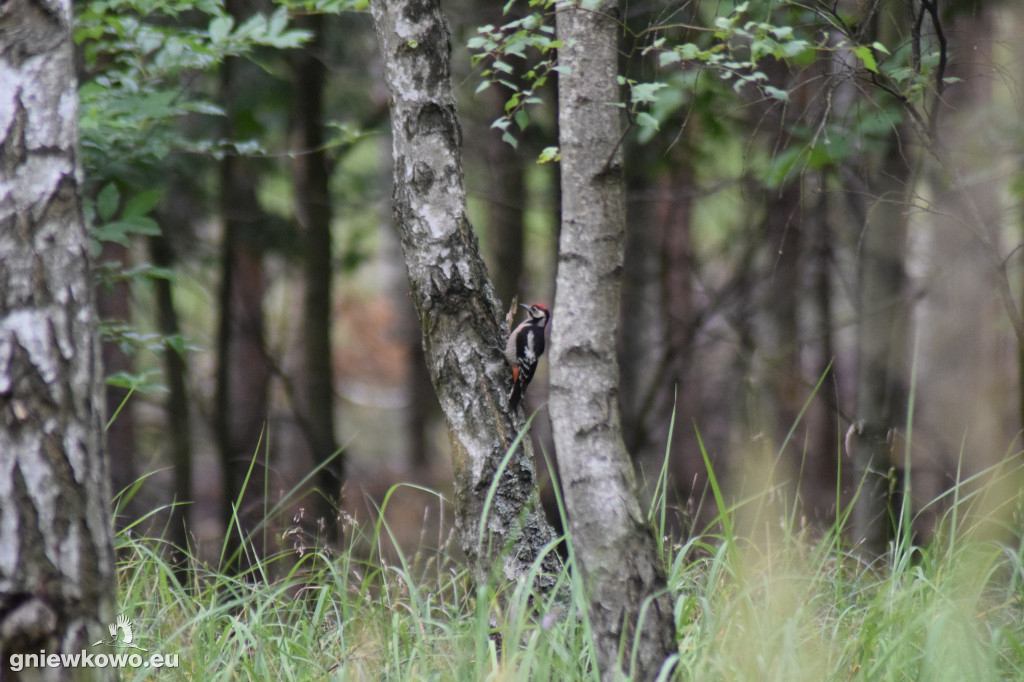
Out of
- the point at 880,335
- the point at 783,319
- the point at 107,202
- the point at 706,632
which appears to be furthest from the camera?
the point at 783,319

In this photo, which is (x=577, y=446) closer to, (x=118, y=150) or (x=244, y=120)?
(x=118, y=150)

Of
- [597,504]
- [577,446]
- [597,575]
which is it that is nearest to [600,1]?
[577,446]

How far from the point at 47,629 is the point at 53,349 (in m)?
0.54

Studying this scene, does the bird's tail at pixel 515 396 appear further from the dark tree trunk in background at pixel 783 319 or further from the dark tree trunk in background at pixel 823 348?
the dark tree trunk in background at pixel 783 319

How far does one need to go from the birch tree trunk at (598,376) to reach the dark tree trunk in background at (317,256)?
4.40 metres

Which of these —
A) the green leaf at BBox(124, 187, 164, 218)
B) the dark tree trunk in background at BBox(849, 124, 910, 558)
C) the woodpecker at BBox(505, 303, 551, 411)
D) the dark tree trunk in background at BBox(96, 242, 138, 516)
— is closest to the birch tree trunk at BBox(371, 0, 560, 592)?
the woodpecker at BBox(505, 303, 551, 411)

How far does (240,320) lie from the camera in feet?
24.3

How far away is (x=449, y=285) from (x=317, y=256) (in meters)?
4.02

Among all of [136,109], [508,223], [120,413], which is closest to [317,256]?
[508,223]

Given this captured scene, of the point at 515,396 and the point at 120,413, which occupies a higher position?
the point at 515,396

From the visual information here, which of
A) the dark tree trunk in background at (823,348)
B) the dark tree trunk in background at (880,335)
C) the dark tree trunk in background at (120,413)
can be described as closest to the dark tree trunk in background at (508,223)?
the dark tree trunk in background at (823,348)

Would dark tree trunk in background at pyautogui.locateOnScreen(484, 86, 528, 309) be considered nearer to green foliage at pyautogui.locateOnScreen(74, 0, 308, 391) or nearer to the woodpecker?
the woodpecker

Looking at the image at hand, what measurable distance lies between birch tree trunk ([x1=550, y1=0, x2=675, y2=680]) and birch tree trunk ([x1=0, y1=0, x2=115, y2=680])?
3.29 feet

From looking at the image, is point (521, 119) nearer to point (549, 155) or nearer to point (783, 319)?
point (549, 155)
